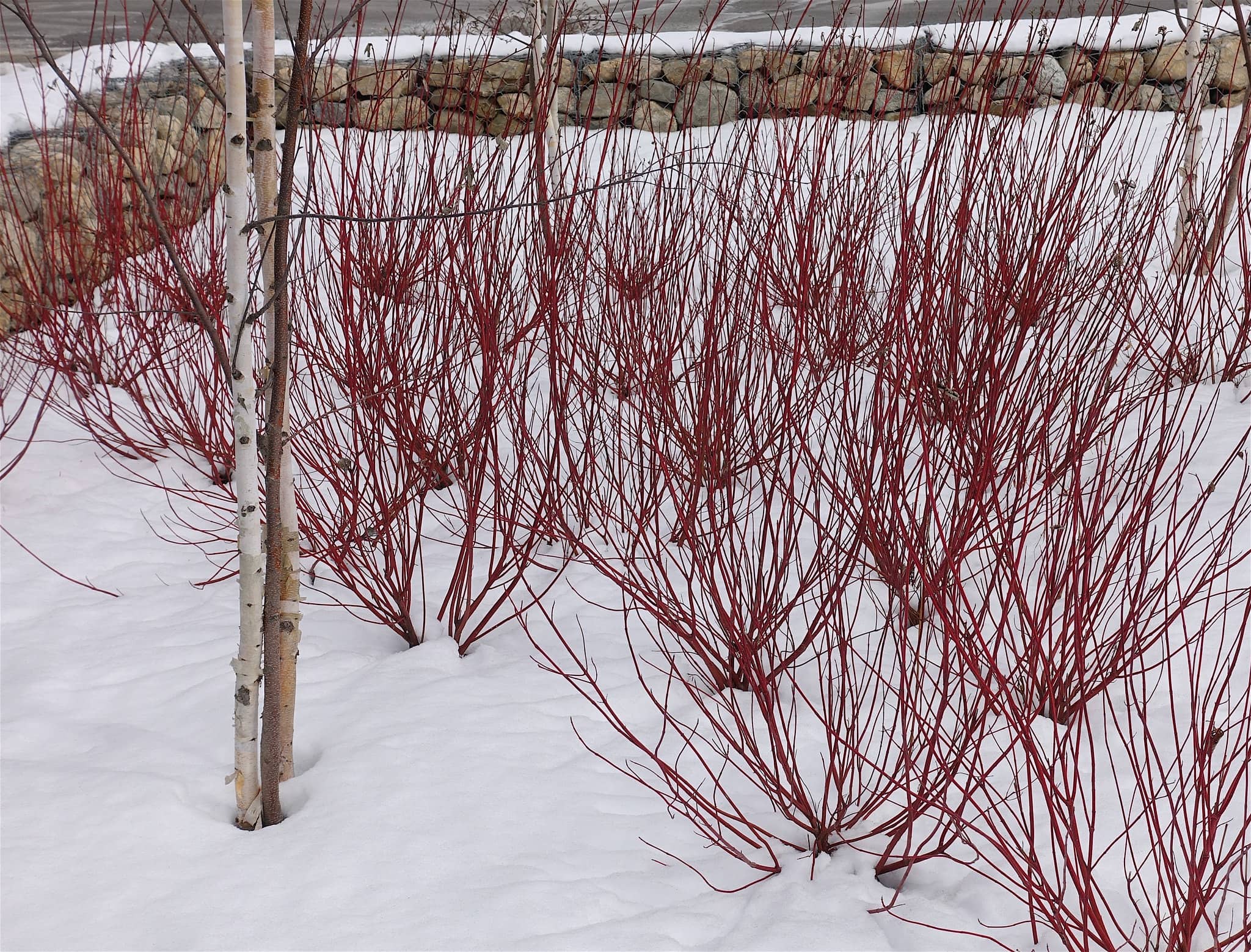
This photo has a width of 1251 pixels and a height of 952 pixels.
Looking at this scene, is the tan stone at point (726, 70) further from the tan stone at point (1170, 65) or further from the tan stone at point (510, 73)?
the tan stone at point (1170, 65)

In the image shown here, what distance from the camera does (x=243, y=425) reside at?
4.09ft

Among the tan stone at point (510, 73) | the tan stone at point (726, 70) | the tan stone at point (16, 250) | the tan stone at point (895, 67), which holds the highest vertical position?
the tan stone at point (895, 67)

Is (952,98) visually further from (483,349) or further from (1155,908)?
(1155,908)

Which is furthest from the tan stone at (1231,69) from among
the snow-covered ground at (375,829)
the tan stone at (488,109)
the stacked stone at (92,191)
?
the snow-covered ground at (375,829)

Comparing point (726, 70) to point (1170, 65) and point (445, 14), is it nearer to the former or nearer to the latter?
point (1170, 65)

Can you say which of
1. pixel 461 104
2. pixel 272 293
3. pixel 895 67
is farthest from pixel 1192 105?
pixel 895 67

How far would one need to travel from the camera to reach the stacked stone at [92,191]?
2883 mm

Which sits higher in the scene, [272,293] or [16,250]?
[272,293]

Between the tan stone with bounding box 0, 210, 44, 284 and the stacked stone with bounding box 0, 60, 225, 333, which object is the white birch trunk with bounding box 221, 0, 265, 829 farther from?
the tan stone with bounding box 0, 210, 44, 284

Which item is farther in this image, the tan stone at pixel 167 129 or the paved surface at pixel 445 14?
the paved surface at pixel 445 14

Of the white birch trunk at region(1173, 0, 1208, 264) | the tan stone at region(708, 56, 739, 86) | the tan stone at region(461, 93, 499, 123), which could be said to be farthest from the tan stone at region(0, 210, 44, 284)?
the tan stone at region(708, 56, 739, 86)

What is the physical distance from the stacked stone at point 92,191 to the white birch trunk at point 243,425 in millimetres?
775

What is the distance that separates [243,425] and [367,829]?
632 millimetres

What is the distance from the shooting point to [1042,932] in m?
1.25
